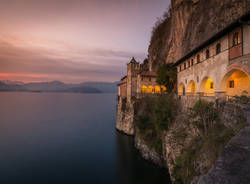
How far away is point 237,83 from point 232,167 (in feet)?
50.2

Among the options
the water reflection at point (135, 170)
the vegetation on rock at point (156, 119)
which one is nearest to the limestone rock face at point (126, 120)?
the vegetation on rock at point (156, 119)

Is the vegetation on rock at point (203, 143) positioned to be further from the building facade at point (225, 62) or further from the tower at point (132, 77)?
the tower at point (132, 77)

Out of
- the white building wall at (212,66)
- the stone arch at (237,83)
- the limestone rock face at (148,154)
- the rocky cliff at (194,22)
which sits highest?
the rocky cliff at (194,22)

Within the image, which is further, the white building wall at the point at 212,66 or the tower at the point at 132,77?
the tower at the point at 132,77

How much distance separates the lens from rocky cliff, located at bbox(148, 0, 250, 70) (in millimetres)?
19047

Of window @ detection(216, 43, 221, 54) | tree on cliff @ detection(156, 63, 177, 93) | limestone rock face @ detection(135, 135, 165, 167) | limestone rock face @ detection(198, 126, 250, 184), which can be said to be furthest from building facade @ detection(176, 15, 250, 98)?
limestone rock face @ detection(135, 135, 165, 167)

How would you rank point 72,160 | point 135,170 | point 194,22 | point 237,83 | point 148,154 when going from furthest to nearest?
point 194,22, point 72,160, point 148,154, point 135,170, point 237,83

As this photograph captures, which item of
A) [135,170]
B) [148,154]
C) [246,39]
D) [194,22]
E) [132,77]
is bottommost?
[135,170]

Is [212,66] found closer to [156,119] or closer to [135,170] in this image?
[156,119]

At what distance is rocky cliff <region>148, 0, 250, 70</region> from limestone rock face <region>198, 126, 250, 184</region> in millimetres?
21600

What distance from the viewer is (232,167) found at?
3232 millimetres

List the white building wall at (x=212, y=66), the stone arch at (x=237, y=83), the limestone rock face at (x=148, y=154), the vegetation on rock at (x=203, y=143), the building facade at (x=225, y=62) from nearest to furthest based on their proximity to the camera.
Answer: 1. the vegetation on rock at (x=203, y=143)
2. the building facade at (x=225, y=62)
3. the white building wall at (x=212, y=66)
4. the stone arch at (x=237, y=83)
5. the limestone rock face at (x=148, y=154)

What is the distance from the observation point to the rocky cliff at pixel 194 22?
19047mm

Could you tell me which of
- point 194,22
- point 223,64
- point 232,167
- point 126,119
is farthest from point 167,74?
point 232,167
